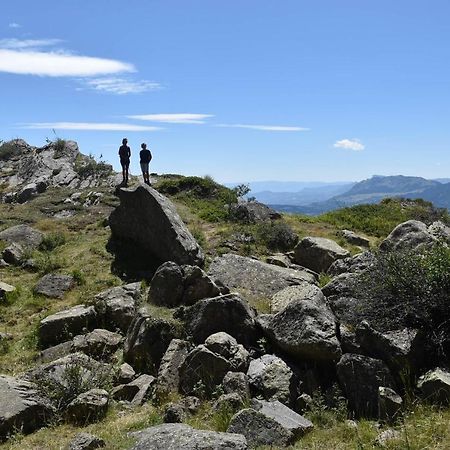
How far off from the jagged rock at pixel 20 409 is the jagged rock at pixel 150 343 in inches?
105

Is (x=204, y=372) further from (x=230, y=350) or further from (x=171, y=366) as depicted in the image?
(x=171, y=366)

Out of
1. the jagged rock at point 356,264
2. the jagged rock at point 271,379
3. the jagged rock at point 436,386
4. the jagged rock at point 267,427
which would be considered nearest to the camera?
the jagged rock at point 267,427

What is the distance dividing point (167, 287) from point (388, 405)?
7.39 meters

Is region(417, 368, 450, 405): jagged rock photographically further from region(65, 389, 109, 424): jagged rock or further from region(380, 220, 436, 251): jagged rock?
region(380, 220, 436, 251): jagged rock

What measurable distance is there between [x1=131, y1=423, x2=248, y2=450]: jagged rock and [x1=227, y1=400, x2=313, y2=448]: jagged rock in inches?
21.3

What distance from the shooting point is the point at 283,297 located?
45.8 ft

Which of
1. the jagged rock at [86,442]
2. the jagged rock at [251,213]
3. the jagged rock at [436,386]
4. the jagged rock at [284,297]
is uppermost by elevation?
the jagged rock at [251,213]

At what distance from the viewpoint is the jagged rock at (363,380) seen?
29.8 feet

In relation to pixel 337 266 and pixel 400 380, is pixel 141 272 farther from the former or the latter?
pixel 400 380

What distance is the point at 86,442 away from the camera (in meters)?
8.21

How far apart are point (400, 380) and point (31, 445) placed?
6.95 m

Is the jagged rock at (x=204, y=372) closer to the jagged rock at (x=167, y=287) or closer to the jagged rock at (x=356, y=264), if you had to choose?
the jagged rock at (x=167, y=287)

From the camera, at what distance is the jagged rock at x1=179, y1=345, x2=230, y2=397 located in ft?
33.9

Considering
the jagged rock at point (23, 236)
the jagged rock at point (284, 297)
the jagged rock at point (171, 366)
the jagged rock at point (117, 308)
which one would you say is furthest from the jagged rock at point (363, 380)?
the jagged rock at point (23, 236)
